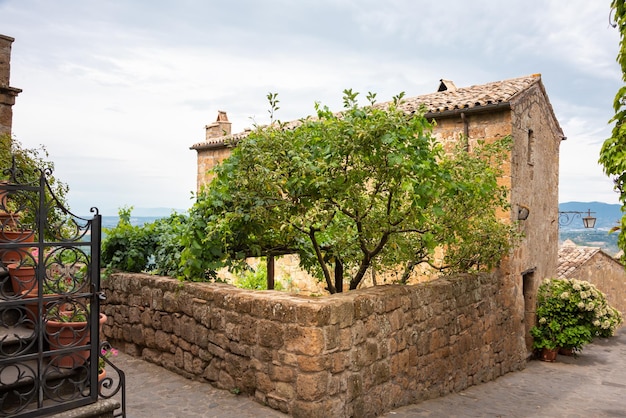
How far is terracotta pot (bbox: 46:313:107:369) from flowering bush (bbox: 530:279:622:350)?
1071cm

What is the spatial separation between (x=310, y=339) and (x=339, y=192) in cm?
188

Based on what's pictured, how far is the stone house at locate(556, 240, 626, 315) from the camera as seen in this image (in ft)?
55.1

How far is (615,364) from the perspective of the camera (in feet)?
40.4

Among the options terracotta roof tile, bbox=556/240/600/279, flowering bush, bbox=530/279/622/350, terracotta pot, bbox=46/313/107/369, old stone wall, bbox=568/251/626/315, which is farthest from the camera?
old stone wall, bbox=568/251/626/315

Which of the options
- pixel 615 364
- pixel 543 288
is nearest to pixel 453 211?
pixel 543 288

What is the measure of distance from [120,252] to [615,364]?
11354 millimetres

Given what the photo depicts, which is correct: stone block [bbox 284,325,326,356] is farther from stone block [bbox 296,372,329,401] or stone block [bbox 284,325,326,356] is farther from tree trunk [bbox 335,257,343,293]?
tree trunk [bbox 335,257,343,293]

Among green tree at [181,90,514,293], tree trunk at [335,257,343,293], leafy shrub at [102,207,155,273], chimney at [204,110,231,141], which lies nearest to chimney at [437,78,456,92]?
green tree at [181,90,514,293]

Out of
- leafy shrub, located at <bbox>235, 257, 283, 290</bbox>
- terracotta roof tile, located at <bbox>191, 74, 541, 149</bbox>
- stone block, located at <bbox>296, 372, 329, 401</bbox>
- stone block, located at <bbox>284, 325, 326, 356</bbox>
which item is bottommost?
leafy shrub, located at <bbox>235, 257, 283, 290</bbox>

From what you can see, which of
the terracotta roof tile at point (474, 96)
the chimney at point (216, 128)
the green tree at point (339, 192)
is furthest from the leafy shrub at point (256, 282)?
the chimney at point (216, 128)

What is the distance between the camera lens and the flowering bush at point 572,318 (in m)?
11.8

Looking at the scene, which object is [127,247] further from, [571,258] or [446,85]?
[571,258]

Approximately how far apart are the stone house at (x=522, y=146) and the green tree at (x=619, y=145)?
12.9 ft

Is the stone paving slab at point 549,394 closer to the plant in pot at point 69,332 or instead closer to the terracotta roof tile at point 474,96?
the plant in pot at point 69,332
